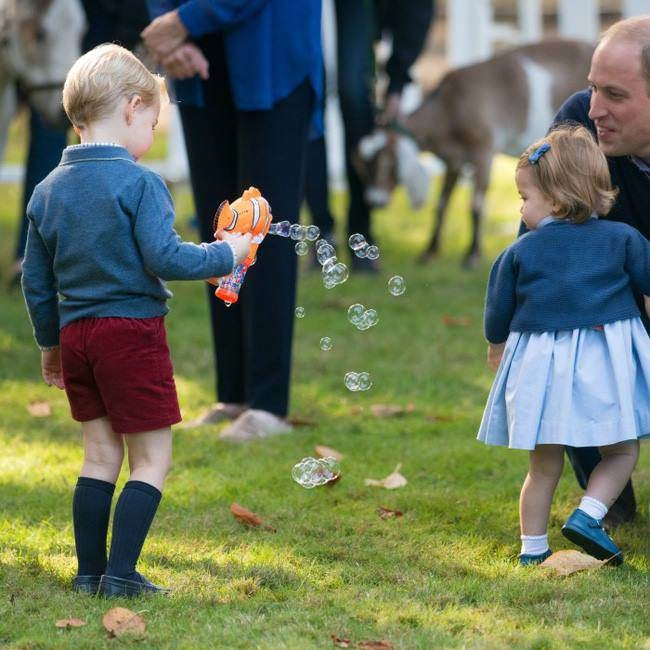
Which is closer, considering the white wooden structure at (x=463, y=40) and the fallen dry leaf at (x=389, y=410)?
the fallen dry leaf at (x=389, y=410)

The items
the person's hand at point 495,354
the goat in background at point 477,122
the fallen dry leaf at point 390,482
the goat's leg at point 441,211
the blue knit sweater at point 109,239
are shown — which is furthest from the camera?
the goat's leg at point 441,211

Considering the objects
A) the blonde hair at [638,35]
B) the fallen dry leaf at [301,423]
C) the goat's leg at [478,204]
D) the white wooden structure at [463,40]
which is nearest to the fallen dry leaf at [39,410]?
the fallen dry leaf at [301,423]

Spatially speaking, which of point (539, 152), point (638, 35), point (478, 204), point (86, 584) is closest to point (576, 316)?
point (539, 152)

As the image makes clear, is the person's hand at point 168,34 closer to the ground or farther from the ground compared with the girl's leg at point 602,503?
farther from the ground

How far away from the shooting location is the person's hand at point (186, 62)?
15.0ft

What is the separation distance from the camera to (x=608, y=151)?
140 inches

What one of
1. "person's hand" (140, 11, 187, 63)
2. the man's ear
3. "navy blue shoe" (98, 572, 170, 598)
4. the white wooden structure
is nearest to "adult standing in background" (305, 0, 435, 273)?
"person's hand" (140, 11, 187, 63)

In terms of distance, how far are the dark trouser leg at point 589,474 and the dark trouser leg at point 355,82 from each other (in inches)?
180

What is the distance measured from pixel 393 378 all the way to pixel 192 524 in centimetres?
214

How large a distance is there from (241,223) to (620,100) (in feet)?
3.61

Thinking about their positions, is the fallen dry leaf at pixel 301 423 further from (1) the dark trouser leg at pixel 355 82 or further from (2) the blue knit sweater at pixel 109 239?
(1) the dark trouser leg at pixel 355 82

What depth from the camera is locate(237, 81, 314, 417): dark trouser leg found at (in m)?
4.68

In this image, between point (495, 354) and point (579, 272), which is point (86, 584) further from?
point (579, 272)

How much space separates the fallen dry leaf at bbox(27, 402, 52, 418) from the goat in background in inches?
142
